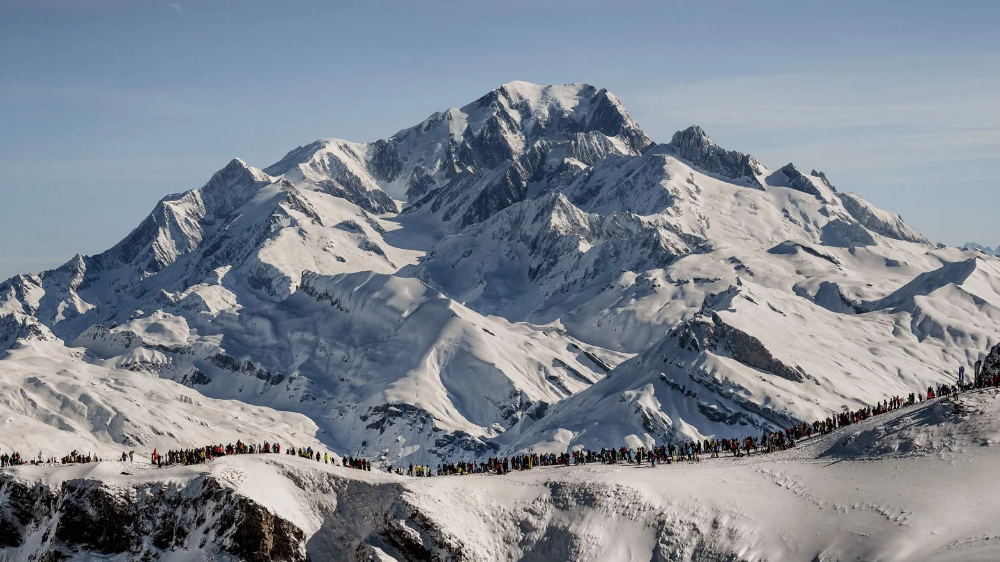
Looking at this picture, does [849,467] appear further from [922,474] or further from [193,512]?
[193,512]

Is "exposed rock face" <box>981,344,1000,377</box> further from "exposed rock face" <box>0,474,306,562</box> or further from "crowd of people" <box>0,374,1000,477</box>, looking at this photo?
"exposed rock face" <box>0,474,306,562</box>

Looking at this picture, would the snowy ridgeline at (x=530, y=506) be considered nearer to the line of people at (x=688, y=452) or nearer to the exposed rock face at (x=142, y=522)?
the exposed rock face at (x=142, y=522)

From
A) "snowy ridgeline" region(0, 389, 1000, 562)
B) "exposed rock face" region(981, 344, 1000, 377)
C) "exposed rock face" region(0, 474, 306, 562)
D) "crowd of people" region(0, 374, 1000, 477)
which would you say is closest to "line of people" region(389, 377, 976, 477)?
"crowd of people" region(0, 374, 1000, 477)

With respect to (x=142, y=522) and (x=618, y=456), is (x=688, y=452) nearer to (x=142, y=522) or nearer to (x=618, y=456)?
(x=618, y=456)

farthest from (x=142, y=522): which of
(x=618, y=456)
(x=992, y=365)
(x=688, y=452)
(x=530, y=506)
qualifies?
(x=992, y=365)

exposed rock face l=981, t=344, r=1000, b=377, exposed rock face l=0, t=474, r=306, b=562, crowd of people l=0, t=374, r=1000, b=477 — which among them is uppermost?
exposed rock face l=981, t=344, r=1000, b=377

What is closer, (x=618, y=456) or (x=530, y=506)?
(x=530, y=506)

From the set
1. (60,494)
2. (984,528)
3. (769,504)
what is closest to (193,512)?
(60,494)
